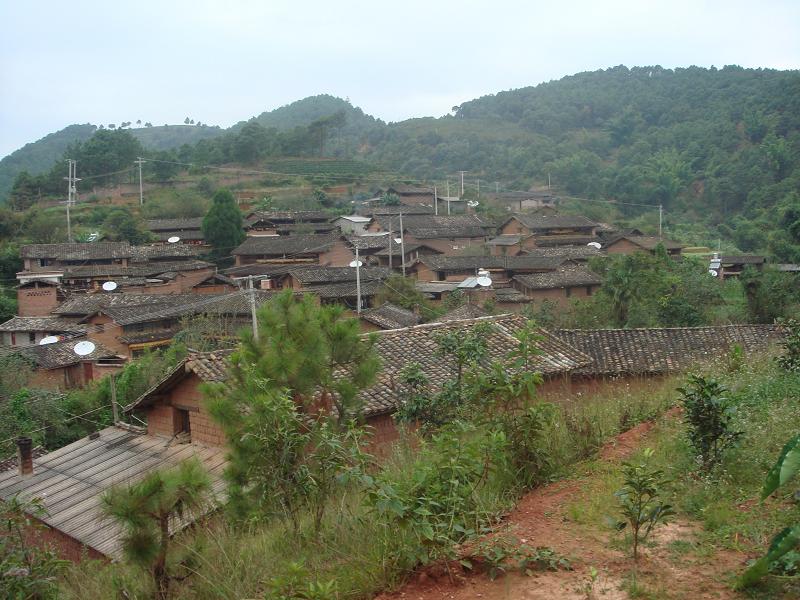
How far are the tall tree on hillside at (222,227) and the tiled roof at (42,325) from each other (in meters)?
13.7

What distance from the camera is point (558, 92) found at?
109 m

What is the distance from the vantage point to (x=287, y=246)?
127ft

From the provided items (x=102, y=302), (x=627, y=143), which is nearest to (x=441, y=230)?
(x=102, y=302)

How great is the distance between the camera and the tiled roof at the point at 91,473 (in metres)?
9.25

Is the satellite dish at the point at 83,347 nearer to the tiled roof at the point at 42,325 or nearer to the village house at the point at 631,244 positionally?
the tiled roof at the point at 42,325

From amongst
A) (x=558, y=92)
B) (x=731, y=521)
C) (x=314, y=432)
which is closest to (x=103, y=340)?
(x=314, y=432)

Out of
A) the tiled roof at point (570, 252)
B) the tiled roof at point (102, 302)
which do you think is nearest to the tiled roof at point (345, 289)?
the tiled roof at point (102, 302)

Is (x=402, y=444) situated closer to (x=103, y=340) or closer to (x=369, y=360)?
(x=369, y=360)

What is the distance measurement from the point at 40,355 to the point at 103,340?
3297mm

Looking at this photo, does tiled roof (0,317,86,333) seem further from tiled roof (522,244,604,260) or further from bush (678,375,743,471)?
bush (678,375,743,471)

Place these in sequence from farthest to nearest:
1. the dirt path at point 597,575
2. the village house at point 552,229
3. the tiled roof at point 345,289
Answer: the village house at point 552,229 → the tiled roof at point 345,289 → the dirt path at point 597,575

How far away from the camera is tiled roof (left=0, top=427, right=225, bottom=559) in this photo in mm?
9250

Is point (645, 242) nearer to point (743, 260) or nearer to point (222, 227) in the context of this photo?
point (743, 260)

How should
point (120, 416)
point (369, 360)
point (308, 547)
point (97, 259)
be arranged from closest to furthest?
point (308, 547), point (369, 360), point (120, 416), point (97, 259)
